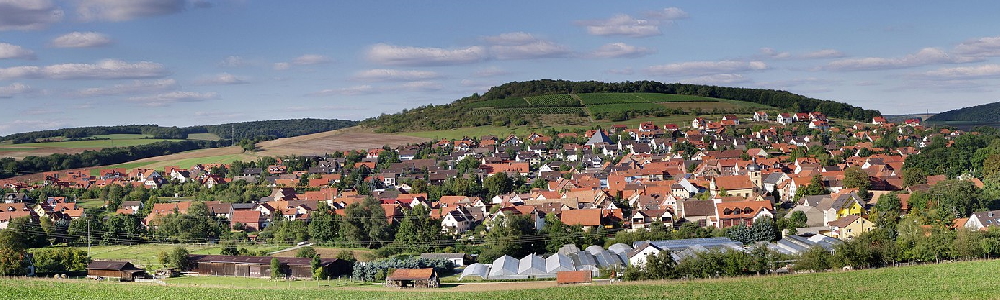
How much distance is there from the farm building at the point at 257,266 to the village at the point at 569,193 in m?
0.07

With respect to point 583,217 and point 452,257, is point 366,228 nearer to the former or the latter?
point 452,257

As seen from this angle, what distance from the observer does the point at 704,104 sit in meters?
116

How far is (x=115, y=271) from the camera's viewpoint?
3831cm

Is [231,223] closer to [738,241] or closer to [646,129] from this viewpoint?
[738,241]

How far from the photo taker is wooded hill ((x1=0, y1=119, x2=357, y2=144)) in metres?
128

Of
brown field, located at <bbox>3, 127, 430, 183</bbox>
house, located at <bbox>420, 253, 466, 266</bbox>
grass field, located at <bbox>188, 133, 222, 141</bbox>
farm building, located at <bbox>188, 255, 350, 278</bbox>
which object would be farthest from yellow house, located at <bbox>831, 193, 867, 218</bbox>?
grass field, located at <bbox>188, 133, 222, 141</bbox>

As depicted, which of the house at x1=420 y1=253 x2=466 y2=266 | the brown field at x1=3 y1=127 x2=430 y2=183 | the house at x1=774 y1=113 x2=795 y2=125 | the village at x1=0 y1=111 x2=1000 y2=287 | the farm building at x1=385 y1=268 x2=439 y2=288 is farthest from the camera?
the house at x1=774 y1=113 x2=795 y2=125

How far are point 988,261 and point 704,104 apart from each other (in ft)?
279

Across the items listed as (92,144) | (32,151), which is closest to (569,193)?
(32,151)

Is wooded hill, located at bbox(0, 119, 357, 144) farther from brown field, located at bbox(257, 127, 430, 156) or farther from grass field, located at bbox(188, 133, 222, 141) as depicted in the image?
brown field, located at bbox(257, 127, 430, 156)

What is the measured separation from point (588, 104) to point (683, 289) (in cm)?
8758

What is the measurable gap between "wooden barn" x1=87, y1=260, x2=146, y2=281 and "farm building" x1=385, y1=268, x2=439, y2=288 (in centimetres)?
1017

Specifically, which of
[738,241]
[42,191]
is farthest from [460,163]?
[738,241]

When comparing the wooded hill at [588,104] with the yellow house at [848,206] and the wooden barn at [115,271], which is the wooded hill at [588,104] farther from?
the wooden barn at [115,271]
